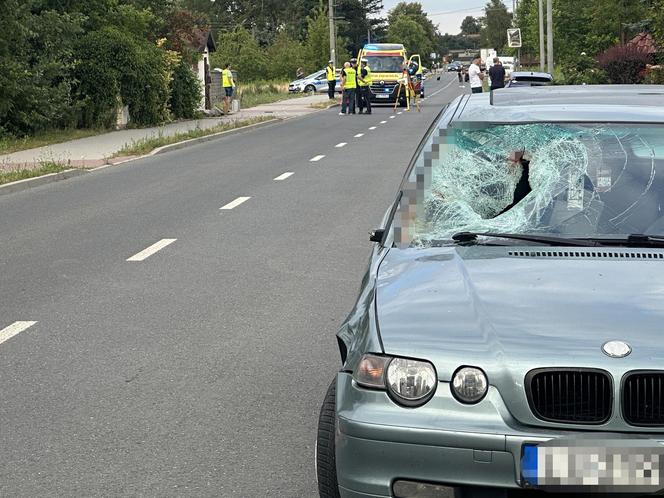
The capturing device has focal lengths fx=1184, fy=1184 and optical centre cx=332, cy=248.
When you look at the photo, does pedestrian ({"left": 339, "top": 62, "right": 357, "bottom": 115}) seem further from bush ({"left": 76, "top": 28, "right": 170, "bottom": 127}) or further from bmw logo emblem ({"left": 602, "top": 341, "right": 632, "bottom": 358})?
bmw logo emblem ({"left": 602, "top": 341, "right": 632, "bottom": 358})

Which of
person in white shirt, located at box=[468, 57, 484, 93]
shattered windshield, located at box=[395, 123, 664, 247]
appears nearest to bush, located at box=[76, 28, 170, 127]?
person in white shirt, located at box=[468, 57, 484, 93]

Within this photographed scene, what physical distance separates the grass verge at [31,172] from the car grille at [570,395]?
15.8 metres

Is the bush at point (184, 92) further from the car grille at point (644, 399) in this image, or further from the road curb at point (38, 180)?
the car grille at point (644, 399)

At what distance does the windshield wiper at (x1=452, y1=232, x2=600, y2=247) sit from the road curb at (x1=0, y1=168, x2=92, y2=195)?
46.2 ft

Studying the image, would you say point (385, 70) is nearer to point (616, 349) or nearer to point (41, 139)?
point (41, 139)

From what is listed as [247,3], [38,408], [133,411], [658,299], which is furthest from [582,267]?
[247,3]

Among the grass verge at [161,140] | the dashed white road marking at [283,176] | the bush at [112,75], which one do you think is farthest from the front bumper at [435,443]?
the bush at [112,75]

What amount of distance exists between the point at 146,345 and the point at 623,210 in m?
3.55

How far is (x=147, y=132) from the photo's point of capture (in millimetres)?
31609

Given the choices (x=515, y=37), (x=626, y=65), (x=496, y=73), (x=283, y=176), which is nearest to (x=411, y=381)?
(x=283, y=176)

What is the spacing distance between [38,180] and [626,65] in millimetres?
24127

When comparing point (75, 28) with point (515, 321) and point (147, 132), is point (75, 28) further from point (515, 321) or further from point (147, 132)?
point (515, 321)

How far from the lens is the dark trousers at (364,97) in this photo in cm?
4306

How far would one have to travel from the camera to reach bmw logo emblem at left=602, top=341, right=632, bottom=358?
11.9 ft
